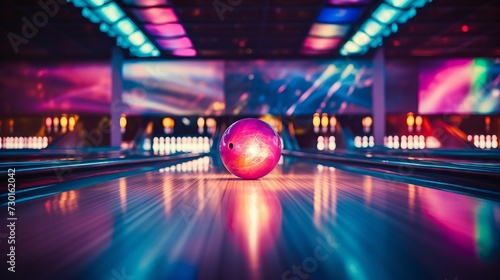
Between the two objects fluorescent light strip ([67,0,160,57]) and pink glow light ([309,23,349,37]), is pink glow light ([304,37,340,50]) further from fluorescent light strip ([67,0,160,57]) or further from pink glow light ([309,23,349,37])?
fluorescent light strip ([67,0,160,57])

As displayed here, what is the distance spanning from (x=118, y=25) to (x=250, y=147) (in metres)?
7.12

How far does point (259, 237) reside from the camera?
3.80ft

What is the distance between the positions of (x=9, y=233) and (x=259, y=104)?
33.9ft

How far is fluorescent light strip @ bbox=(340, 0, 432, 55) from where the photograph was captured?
7180mm

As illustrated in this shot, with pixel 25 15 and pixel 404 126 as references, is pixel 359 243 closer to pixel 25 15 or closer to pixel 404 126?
pixel 25 15

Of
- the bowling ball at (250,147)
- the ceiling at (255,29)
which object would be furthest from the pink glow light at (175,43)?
the bowling ball at (250,147)

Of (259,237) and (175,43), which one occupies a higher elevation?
(175,43)

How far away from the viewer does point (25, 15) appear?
25.5 ft

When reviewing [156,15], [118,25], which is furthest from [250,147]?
[118,25]

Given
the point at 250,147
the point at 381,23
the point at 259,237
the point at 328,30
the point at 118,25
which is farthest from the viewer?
the point at 328,30

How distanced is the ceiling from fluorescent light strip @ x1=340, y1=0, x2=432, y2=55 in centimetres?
19

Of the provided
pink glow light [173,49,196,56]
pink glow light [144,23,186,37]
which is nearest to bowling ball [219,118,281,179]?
pink glow light [144,23,186,37]

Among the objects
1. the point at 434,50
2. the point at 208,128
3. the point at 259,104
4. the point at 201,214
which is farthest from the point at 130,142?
the point at 201,214

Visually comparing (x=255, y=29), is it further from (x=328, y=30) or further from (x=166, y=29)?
(x=166, y=29)
